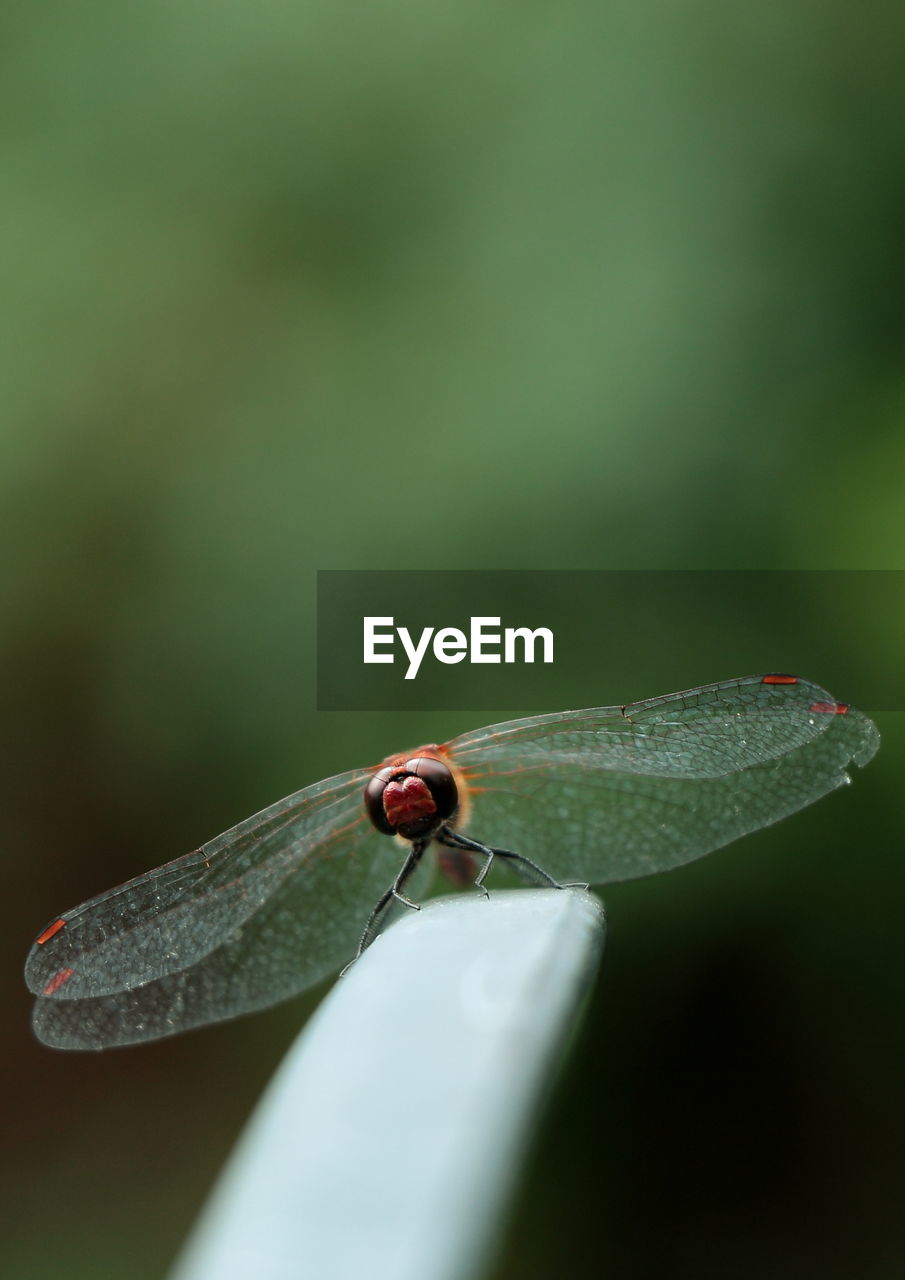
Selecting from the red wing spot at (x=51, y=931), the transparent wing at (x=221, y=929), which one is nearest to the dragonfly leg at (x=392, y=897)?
the transparent wing at (x=221, y=929)

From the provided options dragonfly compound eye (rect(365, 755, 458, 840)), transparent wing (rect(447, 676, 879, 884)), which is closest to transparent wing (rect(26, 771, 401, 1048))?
dragonfly compound eye (rect(365, 755, 458, 840))

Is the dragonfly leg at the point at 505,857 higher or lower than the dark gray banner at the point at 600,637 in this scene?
lower

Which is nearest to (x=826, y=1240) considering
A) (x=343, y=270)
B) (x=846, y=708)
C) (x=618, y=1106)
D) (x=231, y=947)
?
(x=618, y=1106)

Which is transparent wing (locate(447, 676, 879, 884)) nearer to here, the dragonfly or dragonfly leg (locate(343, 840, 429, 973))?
the dragonfly

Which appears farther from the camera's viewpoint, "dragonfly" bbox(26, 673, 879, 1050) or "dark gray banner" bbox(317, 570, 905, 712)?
"dark gray banner" bbox(317, 570, 905, 712)

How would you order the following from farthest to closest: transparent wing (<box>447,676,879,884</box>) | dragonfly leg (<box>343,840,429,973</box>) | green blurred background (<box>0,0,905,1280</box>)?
green blurred background (<box>0,0,905,1280</box>) → transparent wing (<box>447,676,879,884</box>) → dragonfly leg (<box>343,840,429,973</box>)

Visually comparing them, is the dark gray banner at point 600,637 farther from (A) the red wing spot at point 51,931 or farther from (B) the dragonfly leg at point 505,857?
(A) the red wing spot at point 51,931

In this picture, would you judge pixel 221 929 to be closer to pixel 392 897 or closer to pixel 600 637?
pixel 392 897
